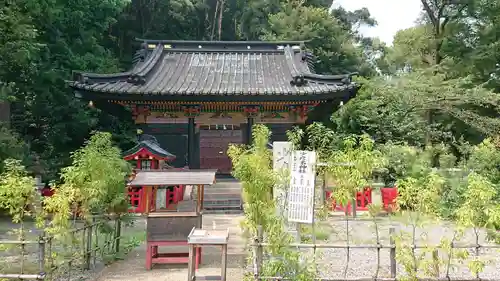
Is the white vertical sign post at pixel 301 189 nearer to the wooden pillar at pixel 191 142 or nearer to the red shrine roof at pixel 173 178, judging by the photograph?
the red shrine roof at pixel 173 178

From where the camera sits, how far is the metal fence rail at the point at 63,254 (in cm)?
629

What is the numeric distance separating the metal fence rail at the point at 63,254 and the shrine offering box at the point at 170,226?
1110 millimetres

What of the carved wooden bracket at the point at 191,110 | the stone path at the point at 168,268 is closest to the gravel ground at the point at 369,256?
the stone path at the point at 168,268

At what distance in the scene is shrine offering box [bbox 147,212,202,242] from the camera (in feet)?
27.2

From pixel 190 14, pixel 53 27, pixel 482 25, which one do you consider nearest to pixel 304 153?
pixel 53 27

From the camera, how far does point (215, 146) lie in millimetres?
17781

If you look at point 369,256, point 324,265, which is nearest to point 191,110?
point 369,256

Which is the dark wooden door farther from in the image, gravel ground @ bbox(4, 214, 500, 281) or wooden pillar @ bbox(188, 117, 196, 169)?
gravel ground @ bbox(4, 214, 500, 281)

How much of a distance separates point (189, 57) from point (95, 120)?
684cm

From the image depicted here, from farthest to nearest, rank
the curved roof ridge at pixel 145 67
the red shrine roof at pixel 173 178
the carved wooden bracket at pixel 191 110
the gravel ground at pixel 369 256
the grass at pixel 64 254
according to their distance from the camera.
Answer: the carved wooden bracket at pixel 191 110 → the curved roof ridge at pixel 145 67 → the red shrine roof at pixel 173 178 → the gravel ground at pixel 369 256 → the grass at pixel 64 254

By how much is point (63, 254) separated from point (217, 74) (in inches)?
435

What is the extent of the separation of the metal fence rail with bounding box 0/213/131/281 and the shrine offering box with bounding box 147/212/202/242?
1.11 m

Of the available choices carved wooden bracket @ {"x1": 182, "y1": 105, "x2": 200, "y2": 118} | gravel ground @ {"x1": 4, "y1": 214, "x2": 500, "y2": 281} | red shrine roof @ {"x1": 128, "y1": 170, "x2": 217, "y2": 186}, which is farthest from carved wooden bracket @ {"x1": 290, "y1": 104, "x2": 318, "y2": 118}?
red shrine roof @ {"x1": 128, "y1": 170, "x2": 217, "y2": 186}

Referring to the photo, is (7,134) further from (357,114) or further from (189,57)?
(357,114)
